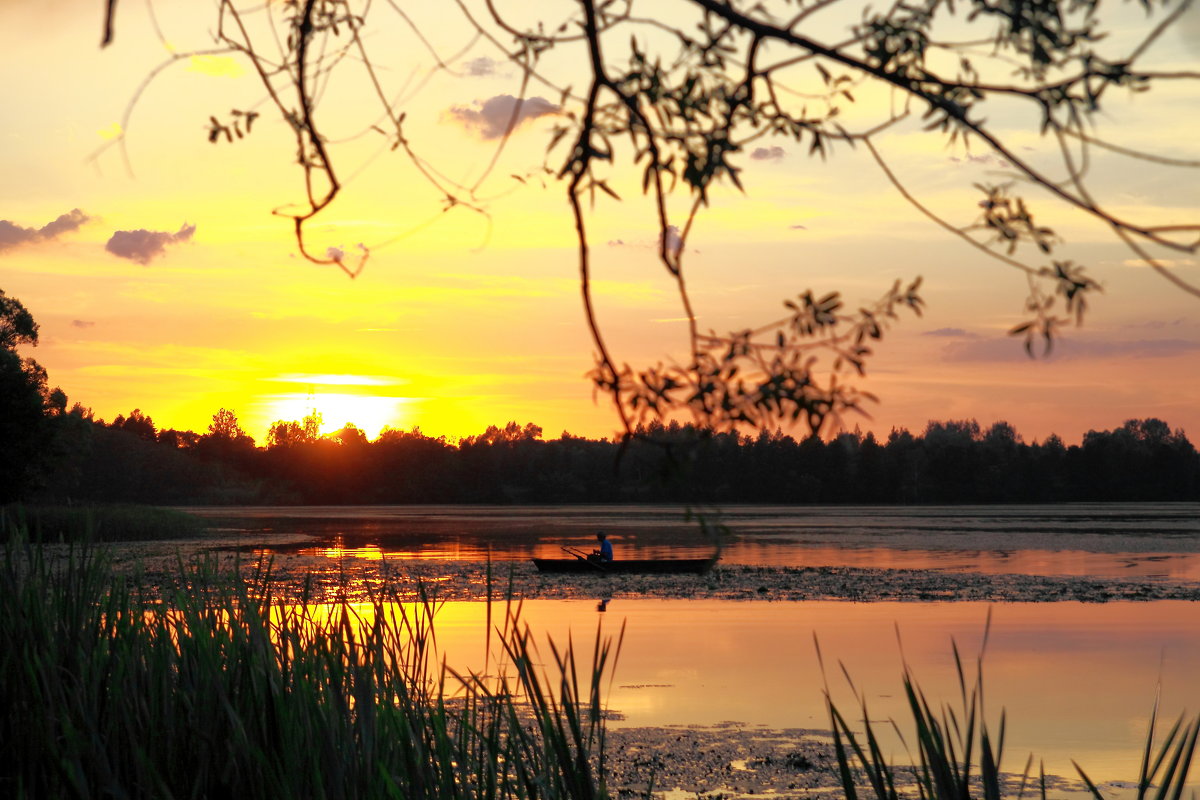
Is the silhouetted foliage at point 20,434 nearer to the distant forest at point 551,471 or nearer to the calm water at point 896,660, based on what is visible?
the calm water at point 896,660

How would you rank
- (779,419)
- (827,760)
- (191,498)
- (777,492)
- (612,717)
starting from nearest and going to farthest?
(779,419), (827,760), (612,717), (777,492), (191,498)

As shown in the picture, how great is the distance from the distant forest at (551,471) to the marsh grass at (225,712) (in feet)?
294

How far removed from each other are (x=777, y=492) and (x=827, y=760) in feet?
331

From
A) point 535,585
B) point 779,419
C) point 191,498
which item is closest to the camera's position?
point 779,419

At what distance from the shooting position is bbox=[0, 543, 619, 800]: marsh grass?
14.2ft

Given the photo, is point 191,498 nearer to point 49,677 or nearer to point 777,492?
point 777,492

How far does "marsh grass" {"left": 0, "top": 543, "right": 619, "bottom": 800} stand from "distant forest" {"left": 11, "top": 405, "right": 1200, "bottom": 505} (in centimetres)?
8950

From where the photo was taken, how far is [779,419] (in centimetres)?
310

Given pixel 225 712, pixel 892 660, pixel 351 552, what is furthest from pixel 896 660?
pixel 351 552

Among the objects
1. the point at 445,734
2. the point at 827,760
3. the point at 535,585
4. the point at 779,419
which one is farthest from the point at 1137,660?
the point at 779,419

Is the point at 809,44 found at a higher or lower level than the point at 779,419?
higher

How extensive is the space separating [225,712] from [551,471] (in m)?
114

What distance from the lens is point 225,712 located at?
200 inches

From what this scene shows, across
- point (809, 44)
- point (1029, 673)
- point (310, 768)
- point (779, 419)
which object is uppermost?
point (809, 44)
